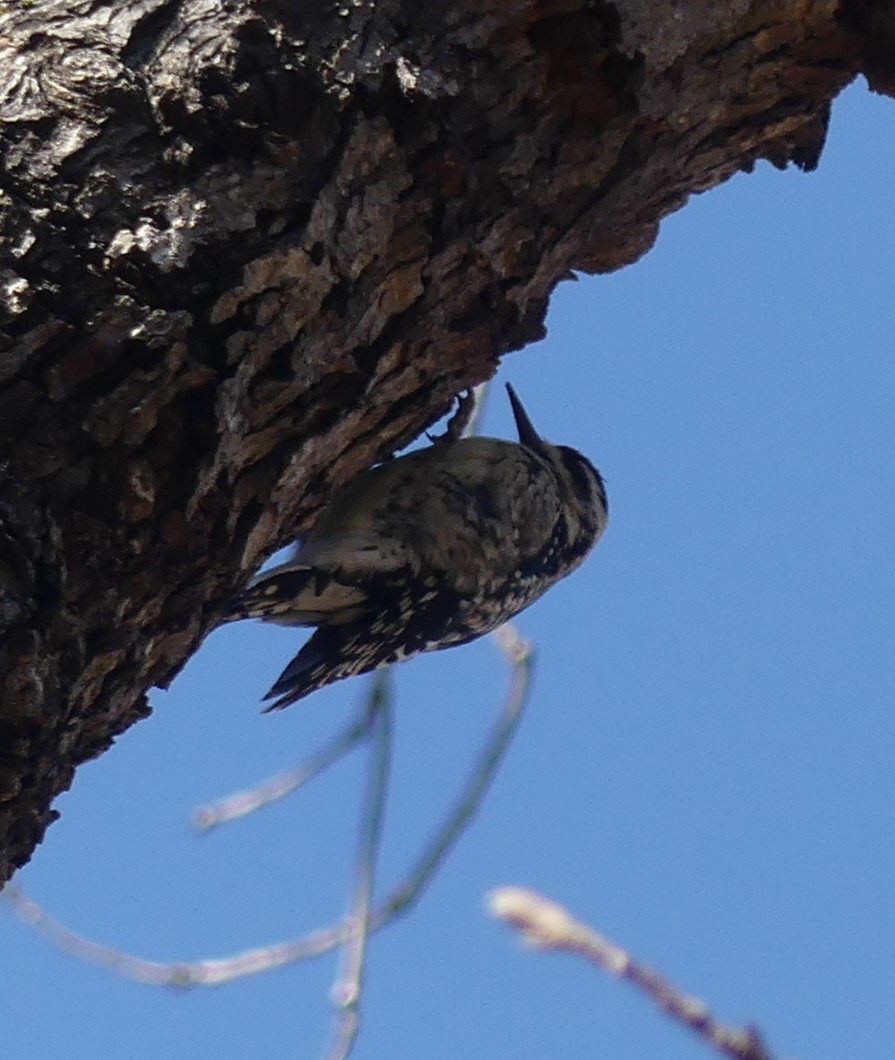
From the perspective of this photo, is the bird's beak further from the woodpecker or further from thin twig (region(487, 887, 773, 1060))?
thin twig (region(487, 887, 773, 1060))

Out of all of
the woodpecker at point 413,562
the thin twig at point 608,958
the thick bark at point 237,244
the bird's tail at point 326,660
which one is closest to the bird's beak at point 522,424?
the woodpecker at point 413,562

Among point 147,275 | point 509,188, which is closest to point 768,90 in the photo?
point 509,188

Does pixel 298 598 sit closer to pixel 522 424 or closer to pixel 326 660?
pixel 326 660

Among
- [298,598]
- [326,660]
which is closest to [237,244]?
[298,598]

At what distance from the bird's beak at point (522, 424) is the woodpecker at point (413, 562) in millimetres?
172

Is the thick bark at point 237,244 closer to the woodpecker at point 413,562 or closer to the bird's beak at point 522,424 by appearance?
the woodpecker at point 413,562

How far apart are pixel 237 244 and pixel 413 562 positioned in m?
1.89

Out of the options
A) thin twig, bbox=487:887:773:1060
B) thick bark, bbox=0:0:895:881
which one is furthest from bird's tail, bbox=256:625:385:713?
thin twig, bbox=487:887:773:1060

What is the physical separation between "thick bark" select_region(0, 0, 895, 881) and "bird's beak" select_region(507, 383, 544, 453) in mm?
1912

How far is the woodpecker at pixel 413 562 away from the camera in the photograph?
3828 millimetres

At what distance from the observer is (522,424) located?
501 centimetres

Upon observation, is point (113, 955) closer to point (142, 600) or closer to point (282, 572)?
point (282, 572)

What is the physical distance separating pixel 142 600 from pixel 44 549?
0.88 ft

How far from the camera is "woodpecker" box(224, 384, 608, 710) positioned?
3.83 m
